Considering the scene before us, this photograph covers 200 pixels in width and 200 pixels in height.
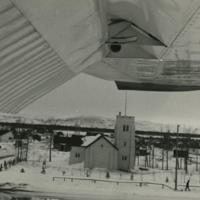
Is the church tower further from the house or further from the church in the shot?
the house

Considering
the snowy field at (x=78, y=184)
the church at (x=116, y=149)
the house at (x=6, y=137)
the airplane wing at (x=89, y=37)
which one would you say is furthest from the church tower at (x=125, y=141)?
the airplane wing at (x=89, y=37)

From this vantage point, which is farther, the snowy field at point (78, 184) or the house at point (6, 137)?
the house at point (6, 137)

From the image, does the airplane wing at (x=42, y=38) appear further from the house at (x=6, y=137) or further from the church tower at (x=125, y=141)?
the house at (x=6, y=137)

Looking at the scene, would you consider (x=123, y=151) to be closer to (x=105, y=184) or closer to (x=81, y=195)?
(x=105, y=184)

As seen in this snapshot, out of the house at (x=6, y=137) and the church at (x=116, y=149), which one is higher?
the house at (x=6, y=137)

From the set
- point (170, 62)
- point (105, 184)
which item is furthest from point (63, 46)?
point (105, 184)

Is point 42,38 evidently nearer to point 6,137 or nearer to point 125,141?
point 125,141
